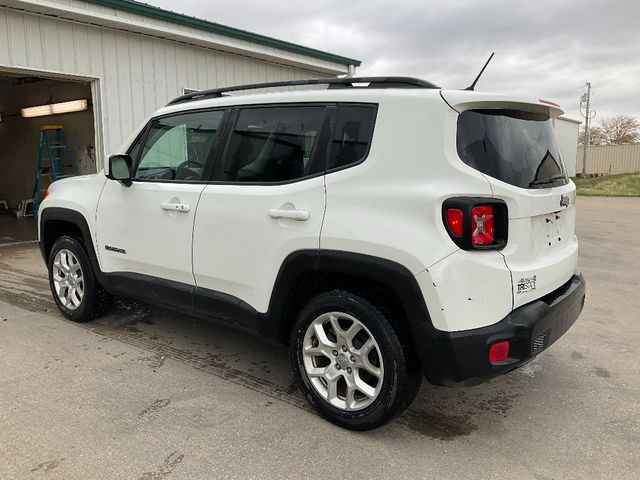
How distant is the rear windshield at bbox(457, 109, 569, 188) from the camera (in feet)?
8.26

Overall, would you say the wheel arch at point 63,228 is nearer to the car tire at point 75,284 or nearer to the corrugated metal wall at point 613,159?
the car tire at point 75,284

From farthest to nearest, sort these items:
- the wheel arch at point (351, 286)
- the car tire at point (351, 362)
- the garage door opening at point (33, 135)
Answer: the garage door opening at point (33, 135)
the car tire at point (351, 362)
the wheel arch at point (351, 286)

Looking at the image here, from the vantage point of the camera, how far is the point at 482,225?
241 cm

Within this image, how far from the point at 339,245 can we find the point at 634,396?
2167 mm

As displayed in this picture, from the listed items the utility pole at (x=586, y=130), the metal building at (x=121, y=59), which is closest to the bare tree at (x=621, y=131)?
the utility pole at (x=586, y=130)

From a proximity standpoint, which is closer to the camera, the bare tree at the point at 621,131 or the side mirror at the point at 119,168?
the side mirror at the point at 119,168

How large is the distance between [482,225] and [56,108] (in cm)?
1245

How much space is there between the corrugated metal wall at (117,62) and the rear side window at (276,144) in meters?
5.48

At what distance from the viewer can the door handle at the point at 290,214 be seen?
2824mm

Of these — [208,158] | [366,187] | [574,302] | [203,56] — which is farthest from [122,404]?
[203,56]

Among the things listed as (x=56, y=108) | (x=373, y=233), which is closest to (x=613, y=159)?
(x=56, y=108)

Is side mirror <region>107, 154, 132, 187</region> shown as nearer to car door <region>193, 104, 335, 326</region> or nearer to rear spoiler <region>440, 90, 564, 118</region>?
car door <region>193, 104, 335, 326</region>

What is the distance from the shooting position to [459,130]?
2527 mm

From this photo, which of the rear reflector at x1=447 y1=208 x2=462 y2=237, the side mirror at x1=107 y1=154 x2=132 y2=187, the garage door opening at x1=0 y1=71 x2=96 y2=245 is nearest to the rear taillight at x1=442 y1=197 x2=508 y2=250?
the rear reflector at x1=447 y1=208 x2=462 y2=237
